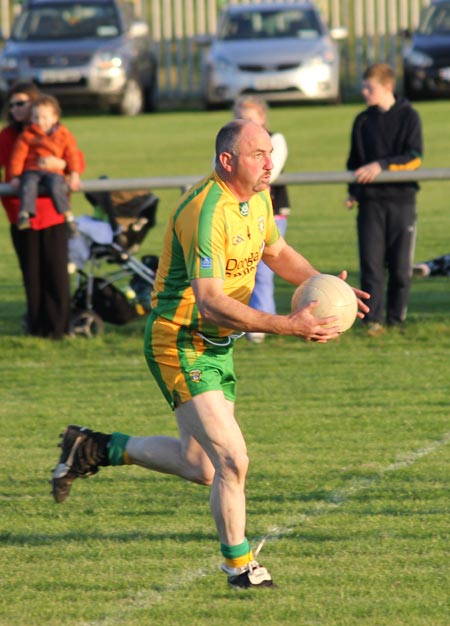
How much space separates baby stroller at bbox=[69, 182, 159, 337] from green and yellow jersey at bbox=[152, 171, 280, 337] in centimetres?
566

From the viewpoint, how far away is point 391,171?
1149 centimetres

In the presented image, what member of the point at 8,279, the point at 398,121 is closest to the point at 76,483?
the point at 398,121

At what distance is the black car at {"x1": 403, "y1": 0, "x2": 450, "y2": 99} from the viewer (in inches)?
1124

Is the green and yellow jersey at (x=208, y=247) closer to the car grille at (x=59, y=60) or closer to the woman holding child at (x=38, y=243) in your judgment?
the woman holding child at (x=38, y=243)

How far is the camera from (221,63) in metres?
28.1

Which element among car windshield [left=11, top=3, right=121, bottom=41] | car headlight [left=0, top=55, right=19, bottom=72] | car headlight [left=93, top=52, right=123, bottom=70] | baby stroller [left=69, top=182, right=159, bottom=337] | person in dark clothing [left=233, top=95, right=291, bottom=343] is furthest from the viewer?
car windshield [left=11, top=3, right=121, bottom=41]

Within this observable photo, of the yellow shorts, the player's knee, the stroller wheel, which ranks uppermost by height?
the yellow shorts

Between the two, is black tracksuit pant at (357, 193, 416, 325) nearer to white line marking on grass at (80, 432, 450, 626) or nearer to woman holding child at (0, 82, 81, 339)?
woman holding child at (0, 82, 81, 339)

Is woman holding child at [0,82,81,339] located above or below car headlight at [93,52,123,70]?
above

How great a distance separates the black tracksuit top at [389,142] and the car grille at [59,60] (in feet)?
55.7

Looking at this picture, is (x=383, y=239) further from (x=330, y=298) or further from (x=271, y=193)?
(x=330, y=298)

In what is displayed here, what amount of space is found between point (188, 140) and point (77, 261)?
1467 centimetres

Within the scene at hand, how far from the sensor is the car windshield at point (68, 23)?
94.5 feet

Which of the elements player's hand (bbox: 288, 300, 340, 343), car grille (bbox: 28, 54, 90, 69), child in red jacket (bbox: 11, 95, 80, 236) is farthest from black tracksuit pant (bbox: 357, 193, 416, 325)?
car grille (bbox: 28, 54, 90, 69)
